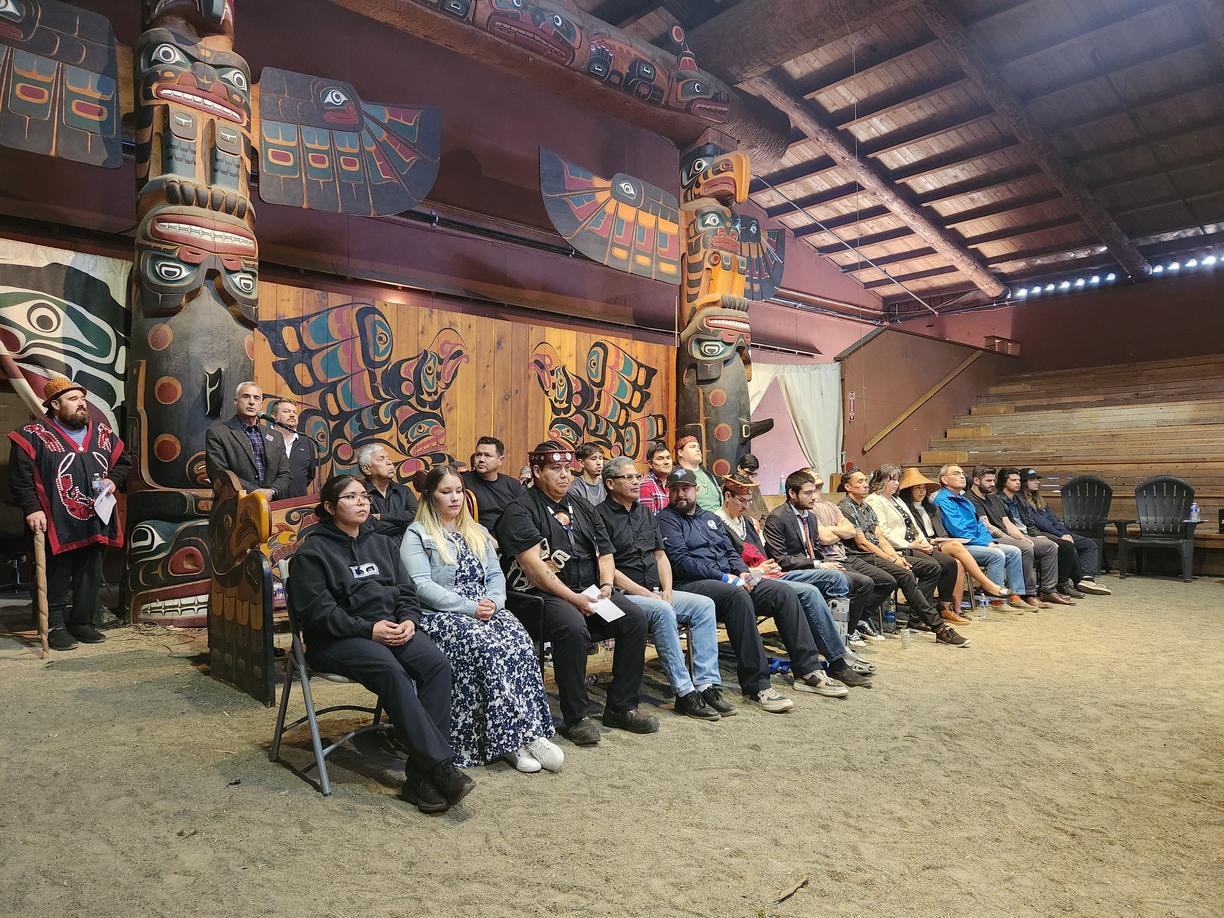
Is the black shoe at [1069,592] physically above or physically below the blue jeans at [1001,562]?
below

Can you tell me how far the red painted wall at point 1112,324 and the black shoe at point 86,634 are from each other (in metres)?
13.9

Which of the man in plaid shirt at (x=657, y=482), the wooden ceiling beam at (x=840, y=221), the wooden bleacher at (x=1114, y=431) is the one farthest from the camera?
the wooden ceiling beam at (x=840, y=221)

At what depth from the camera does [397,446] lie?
608 centimetres

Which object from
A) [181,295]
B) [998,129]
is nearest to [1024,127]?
[998,129]

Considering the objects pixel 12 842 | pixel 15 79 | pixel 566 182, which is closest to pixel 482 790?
pixel 12 842

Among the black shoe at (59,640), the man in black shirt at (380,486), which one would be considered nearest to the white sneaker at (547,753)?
the man in black shirt at (380,486)

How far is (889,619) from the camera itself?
547 cm

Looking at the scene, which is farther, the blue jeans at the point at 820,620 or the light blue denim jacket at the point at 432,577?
the blue jeans at the point at 820,620

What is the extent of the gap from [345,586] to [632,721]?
133 cm

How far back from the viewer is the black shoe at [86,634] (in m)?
4.12

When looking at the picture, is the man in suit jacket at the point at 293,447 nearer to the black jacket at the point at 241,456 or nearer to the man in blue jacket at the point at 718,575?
the black jacket at the point at 241,456

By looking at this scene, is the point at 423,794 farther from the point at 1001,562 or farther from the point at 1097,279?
the point at 1097,279

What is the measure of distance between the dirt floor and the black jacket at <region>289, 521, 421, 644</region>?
0.54m

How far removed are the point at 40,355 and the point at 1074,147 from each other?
11.3m
